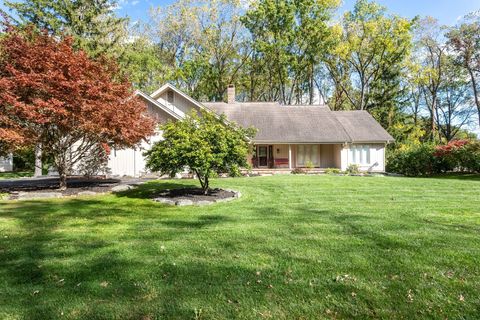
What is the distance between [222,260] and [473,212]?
608cm

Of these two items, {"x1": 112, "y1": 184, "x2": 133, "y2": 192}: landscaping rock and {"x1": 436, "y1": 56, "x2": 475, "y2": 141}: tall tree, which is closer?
{"x1": 112, "y1": 184, "x2": 133, "y2": 192}: landscaping rock

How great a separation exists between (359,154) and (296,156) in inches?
181

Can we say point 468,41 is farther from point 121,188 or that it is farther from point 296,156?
point 121,188

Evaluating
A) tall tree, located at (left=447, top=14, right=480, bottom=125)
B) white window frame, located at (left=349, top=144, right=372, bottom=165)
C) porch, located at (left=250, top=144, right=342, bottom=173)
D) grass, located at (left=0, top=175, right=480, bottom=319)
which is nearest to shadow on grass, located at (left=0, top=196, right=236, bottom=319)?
grass, located at (left=0, top=175, right=480, bottom=319)

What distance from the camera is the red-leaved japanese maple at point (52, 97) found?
31.0 ft

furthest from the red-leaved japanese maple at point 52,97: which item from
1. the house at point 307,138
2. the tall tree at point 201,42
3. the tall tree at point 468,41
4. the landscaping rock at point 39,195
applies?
the tall tree at point 468,41

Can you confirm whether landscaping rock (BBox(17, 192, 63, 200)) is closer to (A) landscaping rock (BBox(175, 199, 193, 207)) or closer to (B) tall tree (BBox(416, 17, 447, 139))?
(A) landscaping rock (BBox(175, 199, 193, 207))

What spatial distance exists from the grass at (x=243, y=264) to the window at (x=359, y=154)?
54.8 ft

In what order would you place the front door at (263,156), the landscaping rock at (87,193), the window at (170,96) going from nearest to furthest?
the landscaping rock at (87,193), the window at (170,96), the front door at (263,156)

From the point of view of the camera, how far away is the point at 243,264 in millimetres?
4156

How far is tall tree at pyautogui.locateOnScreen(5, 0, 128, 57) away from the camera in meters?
26.8

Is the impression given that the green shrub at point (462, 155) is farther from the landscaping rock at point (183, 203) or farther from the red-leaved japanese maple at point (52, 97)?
the red-leaved japanese maple at point (52, 97)

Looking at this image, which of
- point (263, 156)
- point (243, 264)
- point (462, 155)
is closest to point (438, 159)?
point (462, 155)

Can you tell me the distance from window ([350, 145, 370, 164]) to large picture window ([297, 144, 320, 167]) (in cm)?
251
